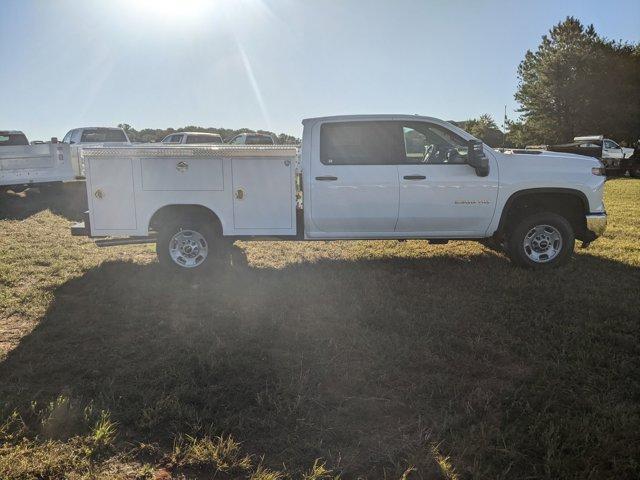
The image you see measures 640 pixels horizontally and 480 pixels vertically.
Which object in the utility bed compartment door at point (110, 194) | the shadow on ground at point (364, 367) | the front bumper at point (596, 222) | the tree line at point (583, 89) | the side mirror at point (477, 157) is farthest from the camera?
the tree line at point (583, 89)

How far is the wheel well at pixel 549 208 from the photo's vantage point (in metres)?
6.63

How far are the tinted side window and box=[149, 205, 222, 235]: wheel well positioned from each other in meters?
1.60

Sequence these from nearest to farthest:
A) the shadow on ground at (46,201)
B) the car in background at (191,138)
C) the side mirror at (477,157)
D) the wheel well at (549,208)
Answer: the side mirror at (477,157)
the wheel well at (549,208)
the shadow on ground at (46,201)
the car in background at (191,138)

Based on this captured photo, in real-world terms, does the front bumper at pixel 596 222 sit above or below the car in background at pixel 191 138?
below

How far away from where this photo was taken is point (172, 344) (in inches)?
172

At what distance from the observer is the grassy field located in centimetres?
289

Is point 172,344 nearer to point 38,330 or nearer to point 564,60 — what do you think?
point 38,330

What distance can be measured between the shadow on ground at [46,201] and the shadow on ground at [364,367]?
6.94m

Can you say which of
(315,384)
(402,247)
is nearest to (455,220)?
(402,247)

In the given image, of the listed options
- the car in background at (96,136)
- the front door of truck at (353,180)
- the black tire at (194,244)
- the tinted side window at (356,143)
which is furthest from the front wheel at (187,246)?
the car in background at (96,136)

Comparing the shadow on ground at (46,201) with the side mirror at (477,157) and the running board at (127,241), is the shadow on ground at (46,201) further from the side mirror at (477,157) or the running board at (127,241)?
the side mirror at (477,157)

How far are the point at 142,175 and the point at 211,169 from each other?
86 cm

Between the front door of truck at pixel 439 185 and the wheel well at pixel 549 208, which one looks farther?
the wheel well at pixel 549 208

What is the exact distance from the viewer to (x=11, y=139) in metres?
15.3
